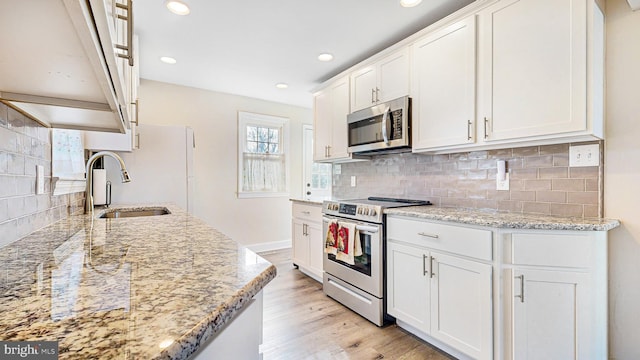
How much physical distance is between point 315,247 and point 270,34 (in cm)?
210

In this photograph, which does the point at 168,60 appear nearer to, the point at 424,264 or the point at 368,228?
the point at 368,228

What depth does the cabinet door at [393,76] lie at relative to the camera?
7.81 ft

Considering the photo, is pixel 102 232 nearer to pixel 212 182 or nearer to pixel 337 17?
pixel 337 17

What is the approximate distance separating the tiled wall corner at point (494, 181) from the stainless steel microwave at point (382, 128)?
0.97 feet

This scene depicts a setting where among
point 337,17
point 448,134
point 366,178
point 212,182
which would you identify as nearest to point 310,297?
point 366,178

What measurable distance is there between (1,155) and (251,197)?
3.37 meters

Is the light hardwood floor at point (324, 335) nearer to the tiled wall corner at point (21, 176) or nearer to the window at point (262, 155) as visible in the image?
the tiled wall corner at point (21, 176)

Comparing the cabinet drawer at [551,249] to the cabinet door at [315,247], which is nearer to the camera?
the cabinet drawer at [551,249]

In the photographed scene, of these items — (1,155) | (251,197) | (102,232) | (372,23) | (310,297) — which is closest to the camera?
(1,155)

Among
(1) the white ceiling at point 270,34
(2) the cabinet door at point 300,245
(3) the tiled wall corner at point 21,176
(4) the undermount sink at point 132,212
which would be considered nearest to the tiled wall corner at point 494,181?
(2) the cabinet door at point 300,245

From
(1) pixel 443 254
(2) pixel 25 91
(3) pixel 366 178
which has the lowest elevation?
(1) pixel 443 254

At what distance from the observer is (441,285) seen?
5.95 feet

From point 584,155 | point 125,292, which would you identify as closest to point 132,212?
point 125,292

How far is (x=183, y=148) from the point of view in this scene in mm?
3074
